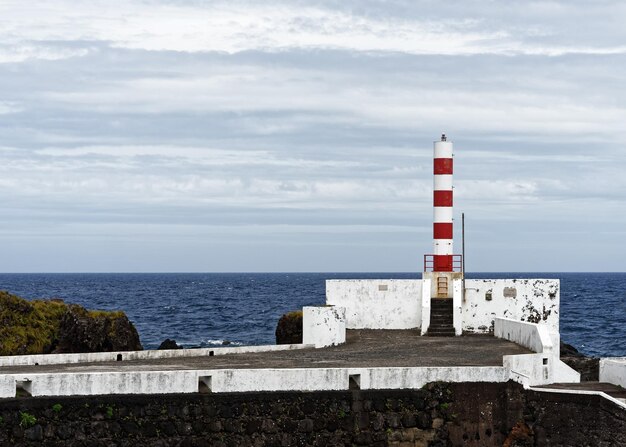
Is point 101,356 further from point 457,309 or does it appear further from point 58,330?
point 58,330

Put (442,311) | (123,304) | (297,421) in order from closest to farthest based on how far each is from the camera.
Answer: (297,421) → (442,311) → (123,304)

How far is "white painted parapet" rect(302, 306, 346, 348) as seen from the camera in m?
27.6

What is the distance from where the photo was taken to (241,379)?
19.4m

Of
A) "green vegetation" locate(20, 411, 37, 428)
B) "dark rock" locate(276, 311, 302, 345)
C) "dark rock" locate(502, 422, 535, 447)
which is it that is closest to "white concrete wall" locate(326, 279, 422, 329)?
"dark rock" locate(276, 311, 302, 345)

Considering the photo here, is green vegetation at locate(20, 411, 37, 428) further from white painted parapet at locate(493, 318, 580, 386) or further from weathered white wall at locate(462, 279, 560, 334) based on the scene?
weathered white wall at locate(462, 279, 560, 334)

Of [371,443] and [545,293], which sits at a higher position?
[545,293]

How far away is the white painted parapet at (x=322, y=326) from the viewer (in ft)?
90.5

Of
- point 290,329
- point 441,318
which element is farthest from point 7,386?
point 290,329

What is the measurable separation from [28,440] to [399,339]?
1326 centimetres

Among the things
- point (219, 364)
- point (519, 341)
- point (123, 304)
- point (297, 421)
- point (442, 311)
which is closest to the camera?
point (297, 421)

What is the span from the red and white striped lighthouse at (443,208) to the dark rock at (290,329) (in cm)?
767

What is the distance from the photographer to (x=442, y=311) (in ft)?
105

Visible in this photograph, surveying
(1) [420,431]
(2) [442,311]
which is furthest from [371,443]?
(2) [442,311]

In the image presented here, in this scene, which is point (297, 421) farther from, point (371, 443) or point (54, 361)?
point (54, 361)
